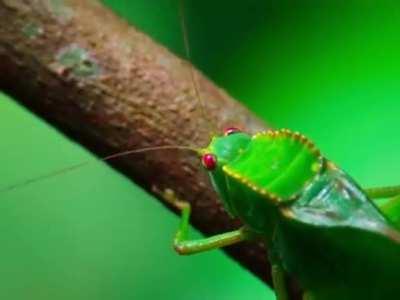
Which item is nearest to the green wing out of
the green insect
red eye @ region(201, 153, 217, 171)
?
the green insect

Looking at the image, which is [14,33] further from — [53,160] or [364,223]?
[53,160]

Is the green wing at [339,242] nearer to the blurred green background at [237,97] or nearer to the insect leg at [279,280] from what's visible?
the insect leg at [279,280]

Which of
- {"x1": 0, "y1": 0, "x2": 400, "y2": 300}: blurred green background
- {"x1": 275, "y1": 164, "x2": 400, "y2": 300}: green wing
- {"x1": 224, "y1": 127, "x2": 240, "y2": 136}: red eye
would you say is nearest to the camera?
{"x1": 275, "y1": 164, "x2": 400, "y2": 300}: green wing

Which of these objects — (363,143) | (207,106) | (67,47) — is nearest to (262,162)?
(207,106)

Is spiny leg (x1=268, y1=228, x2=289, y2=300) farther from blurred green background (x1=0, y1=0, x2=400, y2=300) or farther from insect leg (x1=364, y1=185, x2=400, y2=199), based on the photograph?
blurred green background (x1=0, y1=0, x2=400, y2=300)

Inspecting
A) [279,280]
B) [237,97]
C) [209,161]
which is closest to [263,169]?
[209,161]

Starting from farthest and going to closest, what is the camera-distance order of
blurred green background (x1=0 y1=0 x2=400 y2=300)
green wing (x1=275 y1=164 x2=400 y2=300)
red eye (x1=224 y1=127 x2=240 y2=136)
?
blurred green background (x1=0 y1=0 x2=400 y2=300), red eye (x1=224 y1=127 x2=240 y2=136), green wing (x1=275 y1=164 x2=400 y2=300)
